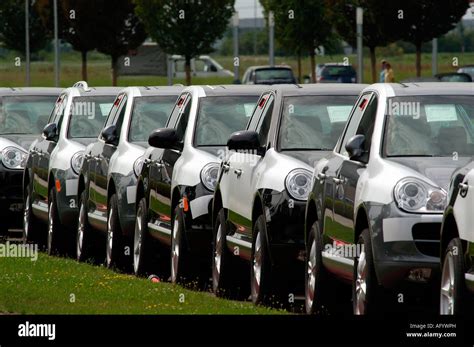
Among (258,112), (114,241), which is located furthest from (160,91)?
(258,112)

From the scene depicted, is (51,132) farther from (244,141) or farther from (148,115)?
(244,141)

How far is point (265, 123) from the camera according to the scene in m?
15.3

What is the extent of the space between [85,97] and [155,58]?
2487 inches

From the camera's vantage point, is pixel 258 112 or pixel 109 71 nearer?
pixel 258 112

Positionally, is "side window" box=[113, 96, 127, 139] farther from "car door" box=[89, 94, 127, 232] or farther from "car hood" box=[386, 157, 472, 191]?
"car hood" box=[386, 157, 472, 191]

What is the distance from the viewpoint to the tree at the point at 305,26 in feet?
222

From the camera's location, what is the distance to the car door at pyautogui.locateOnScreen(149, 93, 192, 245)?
55.7ft

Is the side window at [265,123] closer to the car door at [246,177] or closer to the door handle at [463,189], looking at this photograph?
the car door at [246,177]

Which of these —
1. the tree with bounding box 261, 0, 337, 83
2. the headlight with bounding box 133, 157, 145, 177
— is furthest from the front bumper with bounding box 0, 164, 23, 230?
the tree with bounding box 261, 0, 337, 83

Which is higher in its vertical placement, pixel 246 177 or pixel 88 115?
pixel 88 115

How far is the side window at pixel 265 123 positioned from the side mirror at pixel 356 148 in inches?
95.6

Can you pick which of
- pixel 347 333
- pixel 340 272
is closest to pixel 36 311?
pixel 340 272

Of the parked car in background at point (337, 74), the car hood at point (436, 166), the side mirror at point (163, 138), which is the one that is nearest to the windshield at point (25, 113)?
the side mirror at point (163, 138)

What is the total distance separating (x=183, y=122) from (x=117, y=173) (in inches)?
55.3
